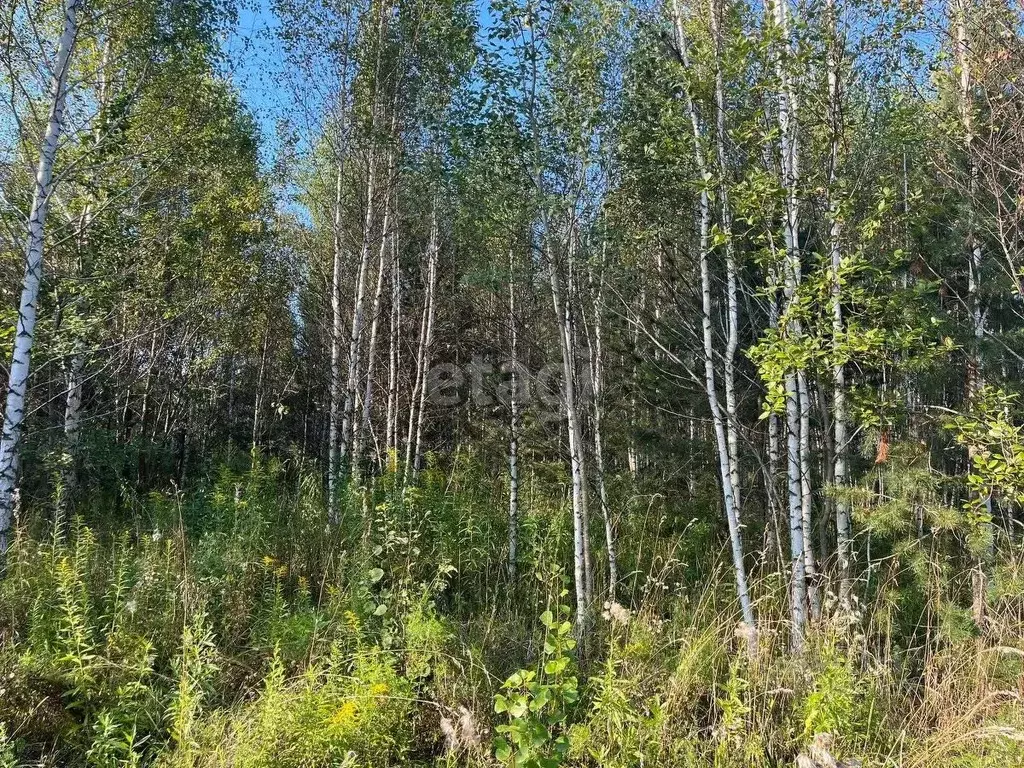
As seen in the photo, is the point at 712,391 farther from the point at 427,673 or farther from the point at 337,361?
the point at 337,361

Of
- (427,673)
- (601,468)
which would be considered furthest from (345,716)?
(601,468)

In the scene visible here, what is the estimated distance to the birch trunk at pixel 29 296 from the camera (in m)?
4.43

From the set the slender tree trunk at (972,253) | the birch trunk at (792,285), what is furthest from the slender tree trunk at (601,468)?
the slender tree trunk at (972,253)

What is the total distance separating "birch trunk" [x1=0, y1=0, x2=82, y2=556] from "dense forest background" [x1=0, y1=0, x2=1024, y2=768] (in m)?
0.03

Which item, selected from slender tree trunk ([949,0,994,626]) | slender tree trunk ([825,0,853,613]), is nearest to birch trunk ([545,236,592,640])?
slender tree trunk ([825,0,853,613])

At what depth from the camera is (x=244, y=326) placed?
12164 millimetres

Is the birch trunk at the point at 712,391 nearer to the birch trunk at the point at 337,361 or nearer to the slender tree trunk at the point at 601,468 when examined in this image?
the slender tree trunk at the point at 601,468

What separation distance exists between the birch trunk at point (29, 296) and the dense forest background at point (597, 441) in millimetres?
30

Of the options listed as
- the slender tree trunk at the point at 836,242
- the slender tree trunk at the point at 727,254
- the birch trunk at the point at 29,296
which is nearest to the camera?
the slender tree trunk at the point at 836,242

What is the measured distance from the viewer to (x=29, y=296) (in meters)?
4.63

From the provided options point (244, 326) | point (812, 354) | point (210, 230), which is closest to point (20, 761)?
point (812, 354)

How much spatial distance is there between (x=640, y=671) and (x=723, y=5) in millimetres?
4566

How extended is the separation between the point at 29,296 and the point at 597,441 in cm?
508

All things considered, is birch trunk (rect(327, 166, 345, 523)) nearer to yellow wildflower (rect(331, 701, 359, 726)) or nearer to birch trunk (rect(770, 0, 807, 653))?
yellow wildflower (rect(331, 701, 359, 726))
